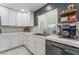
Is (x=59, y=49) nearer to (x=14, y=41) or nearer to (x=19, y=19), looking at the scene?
(x=14, y=41)

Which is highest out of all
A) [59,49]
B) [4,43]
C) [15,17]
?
[15,17]

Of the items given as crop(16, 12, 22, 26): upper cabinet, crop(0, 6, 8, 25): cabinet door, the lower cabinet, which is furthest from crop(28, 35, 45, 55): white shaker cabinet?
crop(16, 12, 22, 26): upper cabinet

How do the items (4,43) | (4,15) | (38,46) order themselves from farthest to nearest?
(4,15) < (4,43) < (38,46)

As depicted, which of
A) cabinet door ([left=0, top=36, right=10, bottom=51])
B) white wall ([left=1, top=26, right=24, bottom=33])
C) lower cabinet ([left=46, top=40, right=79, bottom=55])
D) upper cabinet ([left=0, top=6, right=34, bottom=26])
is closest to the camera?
lower cabinet ([left=46, top=40, right=79, bottom=55])

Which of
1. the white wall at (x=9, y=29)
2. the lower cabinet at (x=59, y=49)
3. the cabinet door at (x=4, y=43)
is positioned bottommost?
the cabinet door at (x=4, y=43)

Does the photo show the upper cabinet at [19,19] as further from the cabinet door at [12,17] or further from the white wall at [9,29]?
the white wall at [9,29]

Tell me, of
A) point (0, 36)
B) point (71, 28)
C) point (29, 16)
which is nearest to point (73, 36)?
point (71, 28)

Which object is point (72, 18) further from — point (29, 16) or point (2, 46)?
point (29, 16)

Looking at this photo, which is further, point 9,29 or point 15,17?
point 9,29

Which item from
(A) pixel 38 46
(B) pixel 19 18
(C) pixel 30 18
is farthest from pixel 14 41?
(A) pixel 38 46

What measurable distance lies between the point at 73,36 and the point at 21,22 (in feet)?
10.2

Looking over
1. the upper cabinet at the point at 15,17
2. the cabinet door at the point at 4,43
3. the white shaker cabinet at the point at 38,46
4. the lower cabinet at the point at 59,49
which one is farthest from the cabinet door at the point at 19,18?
the lower cabinet at the point at 59,49

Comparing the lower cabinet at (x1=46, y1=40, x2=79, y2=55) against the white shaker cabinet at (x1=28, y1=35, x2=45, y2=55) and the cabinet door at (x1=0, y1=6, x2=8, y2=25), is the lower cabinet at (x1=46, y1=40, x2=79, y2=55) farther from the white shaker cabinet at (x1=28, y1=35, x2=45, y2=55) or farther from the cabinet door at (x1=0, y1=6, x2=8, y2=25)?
the cabinet door at (x1=0, y1=6, x2=8, y2=25)

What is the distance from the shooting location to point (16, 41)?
11.6 ft
